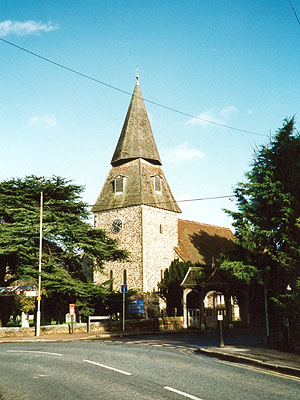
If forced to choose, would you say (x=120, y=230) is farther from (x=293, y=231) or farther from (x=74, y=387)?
(x=74, y=387)

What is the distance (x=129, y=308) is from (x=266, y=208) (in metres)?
24.0

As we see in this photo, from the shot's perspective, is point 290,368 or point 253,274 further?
point 253,274

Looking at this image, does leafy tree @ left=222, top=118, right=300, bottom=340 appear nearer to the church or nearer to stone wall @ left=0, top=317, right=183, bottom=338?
stone wall @ left=0, top=317, right=183, bottom=338

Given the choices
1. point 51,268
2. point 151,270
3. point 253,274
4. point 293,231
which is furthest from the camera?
point 151,270

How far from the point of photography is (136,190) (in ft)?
143

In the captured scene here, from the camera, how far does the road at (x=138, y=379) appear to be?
7.45 m

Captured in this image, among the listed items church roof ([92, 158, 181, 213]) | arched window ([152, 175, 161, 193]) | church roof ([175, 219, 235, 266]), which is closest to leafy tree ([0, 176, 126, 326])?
church roof ([92, 158, 181, 213])

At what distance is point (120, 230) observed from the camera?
4359cm

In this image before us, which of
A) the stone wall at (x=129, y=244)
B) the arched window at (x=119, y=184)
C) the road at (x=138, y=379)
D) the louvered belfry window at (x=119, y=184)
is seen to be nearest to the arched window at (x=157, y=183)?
the arched window at (x=119, y=184)

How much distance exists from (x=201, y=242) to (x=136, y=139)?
14.0 m

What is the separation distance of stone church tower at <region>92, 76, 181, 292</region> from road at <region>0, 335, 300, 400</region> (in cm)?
2856

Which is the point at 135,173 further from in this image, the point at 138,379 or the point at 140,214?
the point at 138,379

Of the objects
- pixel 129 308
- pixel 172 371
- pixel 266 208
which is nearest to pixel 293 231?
pixel 266 208

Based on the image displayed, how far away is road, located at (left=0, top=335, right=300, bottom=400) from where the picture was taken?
7.45 m
